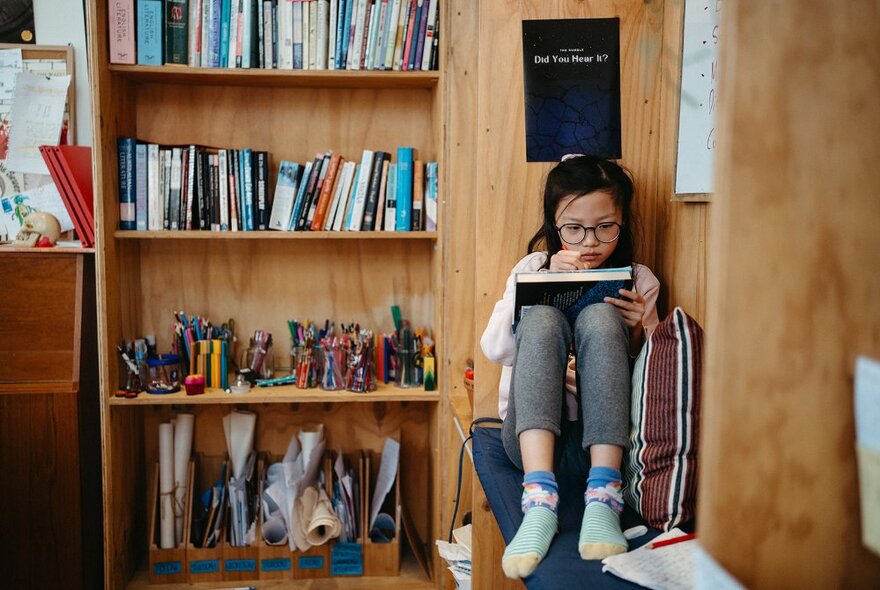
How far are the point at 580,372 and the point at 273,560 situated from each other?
1462mm

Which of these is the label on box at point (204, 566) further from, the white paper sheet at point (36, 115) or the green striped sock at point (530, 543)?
the green striped sock at point (530, 543)

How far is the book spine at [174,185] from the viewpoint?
2.17 meters

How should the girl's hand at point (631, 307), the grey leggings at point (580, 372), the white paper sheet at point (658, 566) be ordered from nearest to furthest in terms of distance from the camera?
the white paper sheet at point (658, 566) < the grey leggings at point (580, 372) < the girl's hand at point (631, 307)

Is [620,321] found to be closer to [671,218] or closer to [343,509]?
[671,218]

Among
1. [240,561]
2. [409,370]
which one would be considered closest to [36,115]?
[409,370]

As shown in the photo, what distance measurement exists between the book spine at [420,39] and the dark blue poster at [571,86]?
0.63m

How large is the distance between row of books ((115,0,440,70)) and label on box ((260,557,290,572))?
1522 millimetres

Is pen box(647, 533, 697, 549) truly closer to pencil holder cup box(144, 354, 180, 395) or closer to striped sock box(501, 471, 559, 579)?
striped sock box(501, 471, 559, 579)

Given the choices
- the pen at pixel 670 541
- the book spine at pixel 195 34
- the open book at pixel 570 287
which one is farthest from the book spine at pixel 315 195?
the pen at pixel 670 541

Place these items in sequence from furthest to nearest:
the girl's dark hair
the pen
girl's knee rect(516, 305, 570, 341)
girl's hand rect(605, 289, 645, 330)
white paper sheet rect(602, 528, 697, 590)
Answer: the girl's dark hair → girl's hand rect(605, 289, 645, 330) → girl's knee rect(516, 305, 570, 341) → the pen → white paper sheet rect(602, 528, 697, 590)

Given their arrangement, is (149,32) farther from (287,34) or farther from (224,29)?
(287,34)

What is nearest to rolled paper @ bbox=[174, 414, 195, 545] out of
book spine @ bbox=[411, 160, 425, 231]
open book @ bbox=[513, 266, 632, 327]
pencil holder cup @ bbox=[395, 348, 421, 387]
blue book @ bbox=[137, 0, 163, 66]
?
pencil holder cup @ bbox=[395, 348, 421, 387]

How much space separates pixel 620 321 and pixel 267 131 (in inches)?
58.6

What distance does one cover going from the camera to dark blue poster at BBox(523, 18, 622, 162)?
159 centimetres
